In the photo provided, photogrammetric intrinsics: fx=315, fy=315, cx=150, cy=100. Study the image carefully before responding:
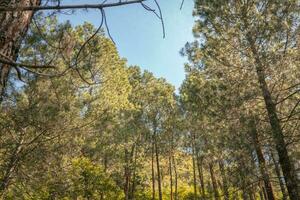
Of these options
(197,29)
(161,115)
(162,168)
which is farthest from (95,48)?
(162,168)

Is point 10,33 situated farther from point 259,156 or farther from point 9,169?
point 259,156

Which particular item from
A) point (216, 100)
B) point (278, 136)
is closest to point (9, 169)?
point (278, 136)

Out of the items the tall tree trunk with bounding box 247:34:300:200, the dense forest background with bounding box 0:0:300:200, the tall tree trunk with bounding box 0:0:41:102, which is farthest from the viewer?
the dense forest background with bounding box 0:0:300:200

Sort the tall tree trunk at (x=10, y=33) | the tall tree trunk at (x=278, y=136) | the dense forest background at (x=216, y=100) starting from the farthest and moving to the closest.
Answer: the dense forest background at (x=216, y=100), the tall tree trunk at (x=278, y=136), the tall tree trunk at (x=10, y=33)

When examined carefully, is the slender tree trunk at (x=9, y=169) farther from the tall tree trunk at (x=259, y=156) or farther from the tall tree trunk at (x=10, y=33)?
the tall tree trunk at (x=10, y=33)

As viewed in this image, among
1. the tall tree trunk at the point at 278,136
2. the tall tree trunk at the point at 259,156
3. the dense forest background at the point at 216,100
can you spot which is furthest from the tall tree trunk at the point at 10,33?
the tall tree trunk at the point at 259,156

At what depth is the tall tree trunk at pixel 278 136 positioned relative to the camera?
7102 mm

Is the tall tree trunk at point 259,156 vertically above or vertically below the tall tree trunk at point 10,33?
above

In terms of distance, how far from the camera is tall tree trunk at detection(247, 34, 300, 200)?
280 inches

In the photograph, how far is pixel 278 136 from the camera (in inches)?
291

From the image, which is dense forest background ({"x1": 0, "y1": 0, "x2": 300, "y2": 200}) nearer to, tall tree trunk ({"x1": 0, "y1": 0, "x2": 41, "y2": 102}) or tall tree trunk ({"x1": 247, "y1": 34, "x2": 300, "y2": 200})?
tall tree trunk ({"x1": 247, "y1": 34, "x2": 300, "y2": 200})

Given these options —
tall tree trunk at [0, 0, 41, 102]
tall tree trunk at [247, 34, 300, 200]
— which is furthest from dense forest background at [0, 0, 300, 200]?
tall tree trunk at [0, 0, 41, 102]

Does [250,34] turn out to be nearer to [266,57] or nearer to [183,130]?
[266,57]

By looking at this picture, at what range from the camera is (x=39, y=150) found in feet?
29.3
